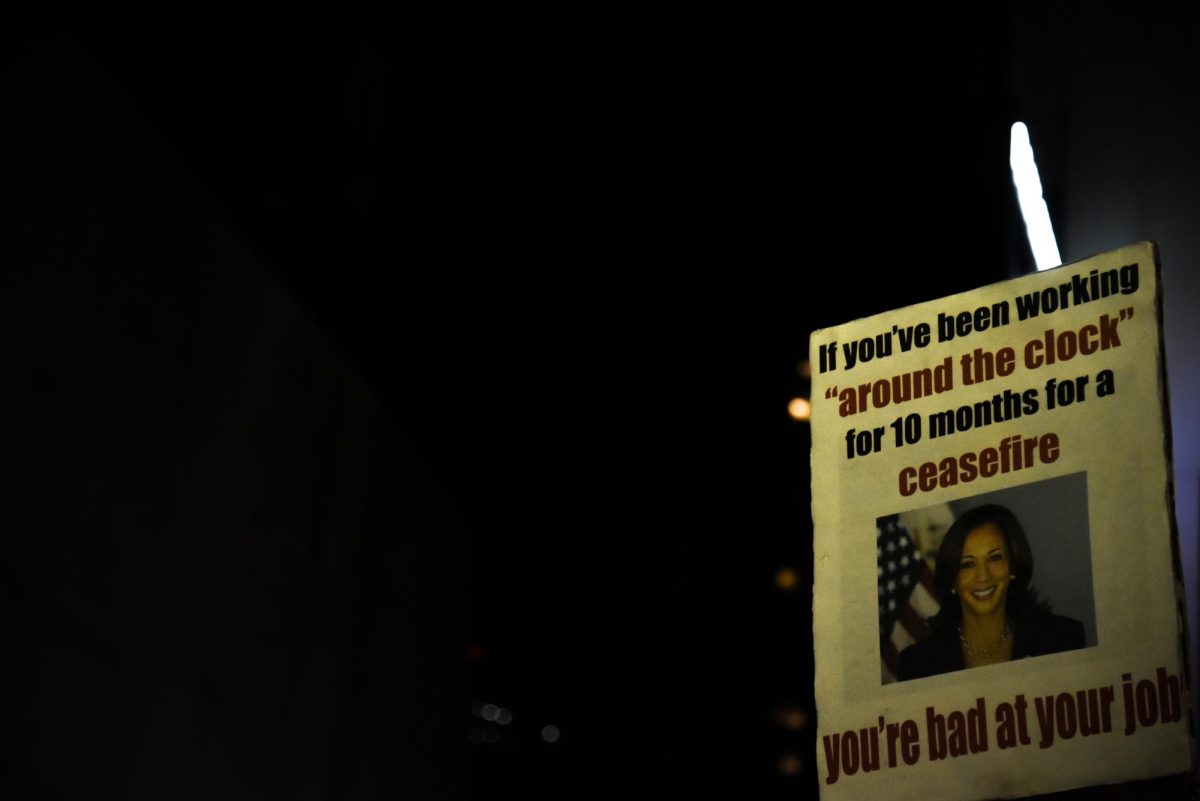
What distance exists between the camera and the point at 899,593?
13.8 feet

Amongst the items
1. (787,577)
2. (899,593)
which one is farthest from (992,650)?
(787,577)

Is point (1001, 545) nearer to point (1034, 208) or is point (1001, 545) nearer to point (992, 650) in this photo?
point (992, 650)

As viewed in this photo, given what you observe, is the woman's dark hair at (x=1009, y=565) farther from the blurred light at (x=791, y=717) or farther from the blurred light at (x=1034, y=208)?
the blurred light at (x=791, y=717)

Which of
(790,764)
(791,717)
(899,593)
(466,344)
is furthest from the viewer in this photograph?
(790,764)

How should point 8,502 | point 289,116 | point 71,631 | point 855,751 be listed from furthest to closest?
point 289,116 → point 71,631 → point 8,502 → point 855,751

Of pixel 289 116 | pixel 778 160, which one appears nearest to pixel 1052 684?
pixel 289 116

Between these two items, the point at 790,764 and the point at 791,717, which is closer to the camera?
the point at 791,717

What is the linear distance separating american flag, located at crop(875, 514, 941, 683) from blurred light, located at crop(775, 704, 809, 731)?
318 inches

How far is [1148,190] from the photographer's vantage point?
664cm

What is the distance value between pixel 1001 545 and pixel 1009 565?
7 centimetres

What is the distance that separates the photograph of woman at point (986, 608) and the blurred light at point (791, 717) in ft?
26.9

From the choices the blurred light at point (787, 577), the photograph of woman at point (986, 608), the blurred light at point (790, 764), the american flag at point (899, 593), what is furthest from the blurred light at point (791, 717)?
the photograph of woman at point (986, 608)

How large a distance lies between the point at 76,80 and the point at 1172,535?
13.9 ft

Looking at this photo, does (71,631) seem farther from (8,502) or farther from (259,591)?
(259,591)
